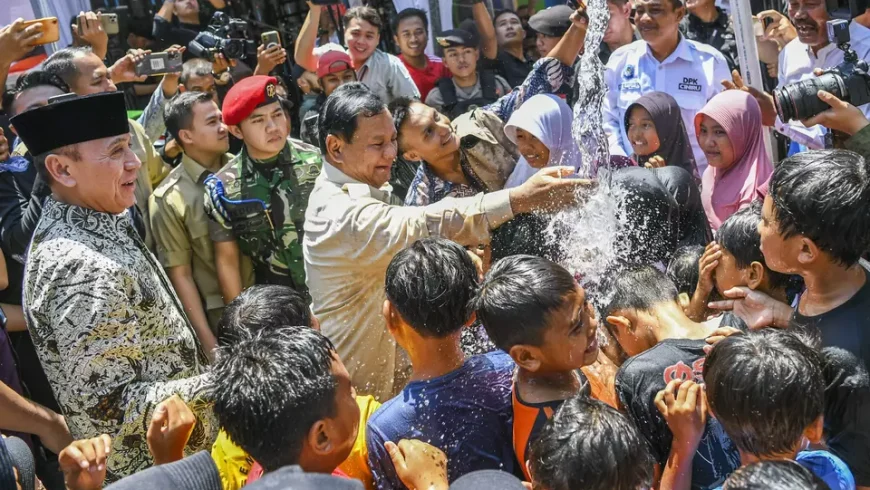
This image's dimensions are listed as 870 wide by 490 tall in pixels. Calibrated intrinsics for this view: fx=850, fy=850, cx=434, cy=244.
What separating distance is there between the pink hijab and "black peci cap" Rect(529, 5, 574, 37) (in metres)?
2.18

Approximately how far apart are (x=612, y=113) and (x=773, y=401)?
3.69m

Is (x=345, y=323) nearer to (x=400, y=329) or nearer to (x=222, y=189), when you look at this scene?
(x=400, y=329)

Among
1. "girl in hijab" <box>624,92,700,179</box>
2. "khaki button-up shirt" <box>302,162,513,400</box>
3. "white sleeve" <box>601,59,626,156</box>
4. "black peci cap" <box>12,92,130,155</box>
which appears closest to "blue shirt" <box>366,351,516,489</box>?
"khaki button-up shirt" <box>302,162,513,400</box>

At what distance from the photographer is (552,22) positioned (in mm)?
6273

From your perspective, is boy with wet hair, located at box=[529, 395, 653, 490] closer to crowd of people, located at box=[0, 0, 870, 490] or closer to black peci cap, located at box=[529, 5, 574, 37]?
crowd of people, located at box=[0, 0, 870, 490]

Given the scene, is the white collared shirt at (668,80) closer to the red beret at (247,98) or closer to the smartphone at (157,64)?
the red beret at (247,98)

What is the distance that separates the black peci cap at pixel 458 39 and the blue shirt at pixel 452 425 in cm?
410

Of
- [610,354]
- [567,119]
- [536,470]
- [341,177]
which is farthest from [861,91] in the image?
[536,470]

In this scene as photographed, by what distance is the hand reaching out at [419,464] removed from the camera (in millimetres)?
1918

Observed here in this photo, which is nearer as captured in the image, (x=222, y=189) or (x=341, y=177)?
(x=341, y=177)

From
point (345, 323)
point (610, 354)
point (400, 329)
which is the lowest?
point (610, 354)

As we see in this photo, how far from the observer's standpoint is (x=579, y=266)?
11.7 feet

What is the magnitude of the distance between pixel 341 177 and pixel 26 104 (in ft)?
6.45

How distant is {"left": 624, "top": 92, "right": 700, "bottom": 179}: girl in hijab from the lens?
14.2 feet
